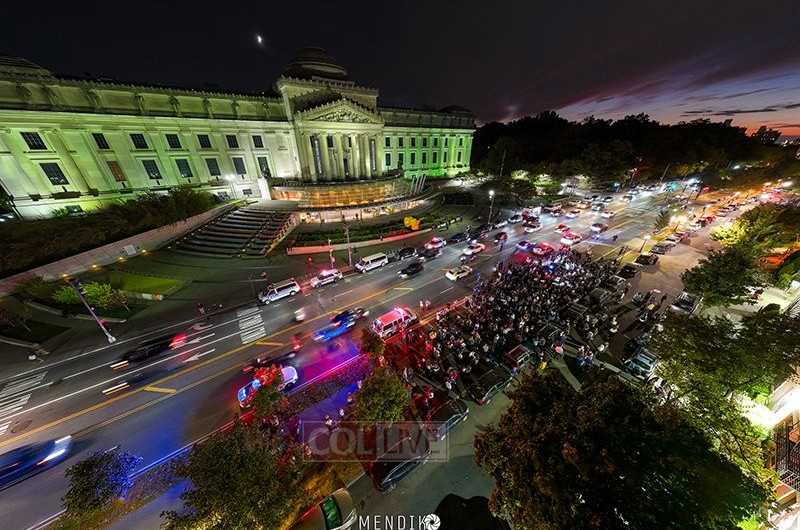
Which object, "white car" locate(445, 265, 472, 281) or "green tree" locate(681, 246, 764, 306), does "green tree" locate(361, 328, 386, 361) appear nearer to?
"white car" locate(445, 265, 472, 281)

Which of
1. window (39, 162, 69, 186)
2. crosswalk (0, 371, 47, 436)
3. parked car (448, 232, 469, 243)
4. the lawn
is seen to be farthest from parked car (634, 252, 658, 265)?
window (39, 162, 69, 186)

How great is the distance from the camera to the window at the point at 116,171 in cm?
3900

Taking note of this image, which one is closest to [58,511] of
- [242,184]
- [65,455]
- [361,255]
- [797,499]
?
[65,455]

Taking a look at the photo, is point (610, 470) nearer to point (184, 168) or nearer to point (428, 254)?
point (428, 254)

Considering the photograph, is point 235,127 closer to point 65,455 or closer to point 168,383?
point 168,383

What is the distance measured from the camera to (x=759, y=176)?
53688 mm

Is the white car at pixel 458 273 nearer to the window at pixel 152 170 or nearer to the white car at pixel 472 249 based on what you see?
the white car at pixel 472 249

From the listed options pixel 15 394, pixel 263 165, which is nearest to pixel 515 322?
pixel 15 394

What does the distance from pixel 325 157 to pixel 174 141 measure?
965 inches

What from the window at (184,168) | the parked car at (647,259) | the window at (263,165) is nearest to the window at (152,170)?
the window at (184,168)

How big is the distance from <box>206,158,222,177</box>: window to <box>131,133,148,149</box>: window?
8.05 meters

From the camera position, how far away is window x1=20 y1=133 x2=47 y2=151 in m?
33.7

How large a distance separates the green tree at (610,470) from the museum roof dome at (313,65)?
67.2 meters

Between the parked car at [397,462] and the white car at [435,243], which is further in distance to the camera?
the white car at [435,243]
